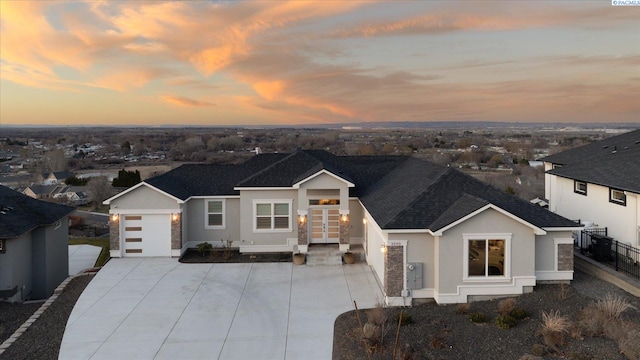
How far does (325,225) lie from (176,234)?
6920 millimetres

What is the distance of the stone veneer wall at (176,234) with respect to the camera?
65.7 feet

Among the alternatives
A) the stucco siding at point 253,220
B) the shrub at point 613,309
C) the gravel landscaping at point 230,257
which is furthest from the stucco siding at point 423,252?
the stucco siding at point 253,220

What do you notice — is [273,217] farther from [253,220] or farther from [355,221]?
[355,221]

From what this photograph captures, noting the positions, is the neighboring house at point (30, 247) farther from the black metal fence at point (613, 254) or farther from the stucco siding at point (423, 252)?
the black metal fence at point (613, 254)

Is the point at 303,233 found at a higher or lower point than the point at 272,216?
lower

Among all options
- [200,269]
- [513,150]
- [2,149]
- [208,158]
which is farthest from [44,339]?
[2,149]

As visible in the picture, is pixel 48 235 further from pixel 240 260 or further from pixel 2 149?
pixel 2 149

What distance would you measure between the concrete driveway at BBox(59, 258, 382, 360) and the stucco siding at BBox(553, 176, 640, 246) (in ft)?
31.4

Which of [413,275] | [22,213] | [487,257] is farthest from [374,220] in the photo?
[22,213]

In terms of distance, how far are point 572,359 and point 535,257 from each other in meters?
5.58

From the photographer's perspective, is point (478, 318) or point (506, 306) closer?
point (478, 318)

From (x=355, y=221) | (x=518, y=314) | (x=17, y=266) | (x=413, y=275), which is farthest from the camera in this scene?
(x=355, y=221)

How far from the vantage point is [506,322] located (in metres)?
11.5

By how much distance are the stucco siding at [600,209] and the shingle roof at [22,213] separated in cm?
2252
